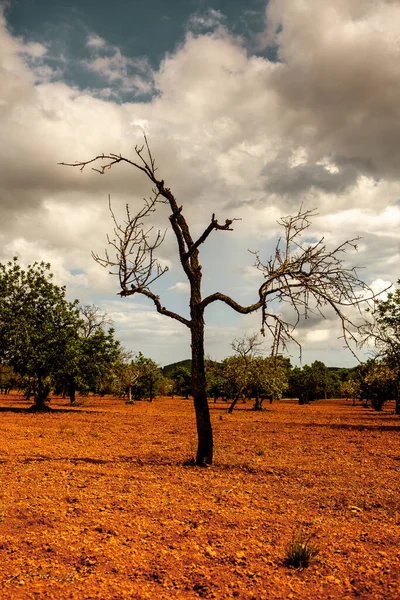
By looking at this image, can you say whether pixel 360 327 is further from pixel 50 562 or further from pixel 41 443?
pixel 41 443

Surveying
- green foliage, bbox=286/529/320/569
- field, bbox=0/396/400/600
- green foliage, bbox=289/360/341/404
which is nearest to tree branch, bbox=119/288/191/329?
field, bbox=0/396/400/600

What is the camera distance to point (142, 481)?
869cm

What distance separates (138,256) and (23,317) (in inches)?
834

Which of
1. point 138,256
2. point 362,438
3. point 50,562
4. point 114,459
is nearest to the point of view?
point 50,562

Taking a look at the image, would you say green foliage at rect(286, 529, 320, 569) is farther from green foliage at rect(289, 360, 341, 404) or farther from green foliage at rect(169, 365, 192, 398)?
green foliage at rect(289, 360, 341, 404)

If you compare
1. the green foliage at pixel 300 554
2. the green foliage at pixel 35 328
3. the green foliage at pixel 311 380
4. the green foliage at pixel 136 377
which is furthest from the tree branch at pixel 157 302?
the green foliage at pixel 311 380

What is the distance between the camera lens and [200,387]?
10414mm

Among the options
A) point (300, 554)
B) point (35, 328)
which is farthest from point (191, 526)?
point (35, 328)

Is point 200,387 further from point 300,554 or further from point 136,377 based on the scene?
point 136,377

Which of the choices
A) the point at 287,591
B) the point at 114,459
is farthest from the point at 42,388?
the point at 287,591

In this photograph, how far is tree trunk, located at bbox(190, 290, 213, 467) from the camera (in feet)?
34.1

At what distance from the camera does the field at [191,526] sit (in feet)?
14.7

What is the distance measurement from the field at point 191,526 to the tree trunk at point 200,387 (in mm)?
526

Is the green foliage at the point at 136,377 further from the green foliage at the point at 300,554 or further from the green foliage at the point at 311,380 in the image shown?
the green foliage at the point at 300,554
